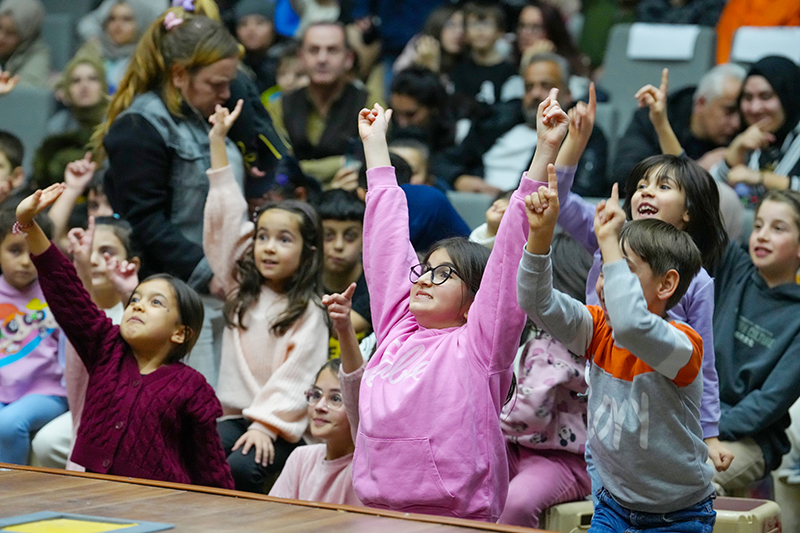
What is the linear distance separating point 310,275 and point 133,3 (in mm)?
3415

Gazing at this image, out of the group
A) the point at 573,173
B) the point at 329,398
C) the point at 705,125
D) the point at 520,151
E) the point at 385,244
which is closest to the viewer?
the point at 385,244

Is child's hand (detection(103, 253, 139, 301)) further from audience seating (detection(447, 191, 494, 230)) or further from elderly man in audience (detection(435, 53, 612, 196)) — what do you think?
elderly man in audience (detection(435, 53, 612, 196))

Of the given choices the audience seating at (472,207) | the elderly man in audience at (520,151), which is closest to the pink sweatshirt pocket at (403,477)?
the audience seating at (472,207)

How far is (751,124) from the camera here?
13.4 feet

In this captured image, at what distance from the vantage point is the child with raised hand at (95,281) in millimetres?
2912

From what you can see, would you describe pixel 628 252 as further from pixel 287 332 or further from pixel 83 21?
pixel 83 21

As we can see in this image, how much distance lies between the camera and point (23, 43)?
6117 mm

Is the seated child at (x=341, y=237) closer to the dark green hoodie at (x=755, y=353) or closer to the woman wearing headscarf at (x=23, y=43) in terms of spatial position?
the dark green hoodie at (x=755, y=353)

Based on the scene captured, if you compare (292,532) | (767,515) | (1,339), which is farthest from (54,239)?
(767,515)

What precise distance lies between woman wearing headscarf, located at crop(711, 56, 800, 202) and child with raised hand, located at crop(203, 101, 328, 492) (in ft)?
5.40

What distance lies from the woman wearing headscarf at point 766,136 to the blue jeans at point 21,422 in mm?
2557

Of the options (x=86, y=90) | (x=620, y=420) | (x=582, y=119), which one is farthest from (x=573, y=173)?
(x=86, y=90)

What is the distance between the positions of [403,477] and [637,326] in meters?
0.61

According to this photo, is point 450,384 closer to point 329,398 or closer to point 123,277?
point 329,398
